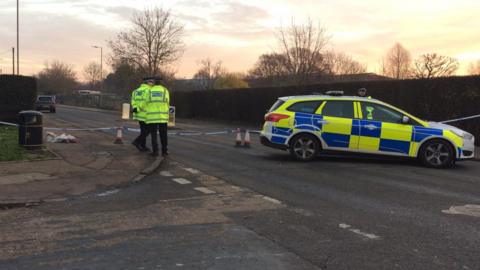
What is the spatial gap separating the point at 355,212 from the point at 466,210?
5.05 feet

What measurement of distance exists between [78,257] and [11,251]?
74cm

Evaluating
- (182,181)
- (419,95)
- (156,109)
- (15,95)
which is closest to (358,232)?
(182,181)

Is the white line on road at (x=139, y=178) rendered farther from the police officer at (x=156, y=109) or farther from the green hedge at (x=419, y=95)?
the green hedge at (x=419, y=95)

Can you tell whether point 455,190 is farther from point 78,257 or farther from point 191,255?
point 78,257

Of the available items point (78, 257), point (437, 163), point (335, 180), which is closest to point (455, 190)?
point (335, 180)

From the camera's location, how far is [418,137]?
1130 cm

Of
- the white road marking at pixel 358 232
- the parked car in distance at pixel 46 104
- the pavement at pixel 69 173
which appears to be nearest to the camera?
the white road marking at pixel 358 232

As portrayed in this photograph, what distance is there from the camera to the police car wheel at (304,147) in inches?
460

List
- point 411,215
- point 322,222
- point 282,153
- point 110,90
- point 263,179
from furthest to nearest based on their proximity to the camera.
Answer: point 110,90 → point 282,153 → point 263,179 → point 411,215 → point 322,222

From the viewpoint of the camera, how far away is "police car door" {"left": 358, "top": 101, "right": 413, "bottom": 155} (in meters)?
11.3

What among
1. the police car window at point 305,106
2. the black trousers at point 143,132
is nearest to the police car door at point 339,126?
the police car window at point 305,106

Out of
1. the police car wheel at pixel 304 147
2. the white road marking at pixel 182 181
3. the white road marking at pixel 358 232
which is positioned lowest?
the white road marking at pixel 182 181

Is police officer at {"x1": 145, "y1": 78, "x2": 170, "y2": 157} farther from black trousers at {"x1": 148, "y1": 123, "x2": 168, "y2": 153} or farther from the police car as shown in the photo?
the police car

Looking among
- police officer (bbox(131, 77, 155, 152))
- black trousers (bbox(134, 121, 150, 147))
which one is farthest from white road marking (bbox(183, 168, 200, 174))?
black trousers (bbox(134, 121, 150, 147))
